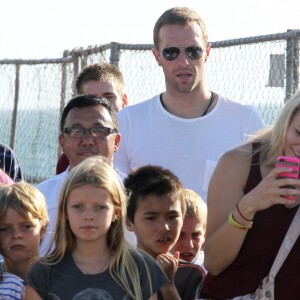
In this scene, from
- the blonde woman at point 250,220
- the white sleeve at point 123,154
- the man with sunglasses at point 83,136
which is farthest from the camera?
the white sleeve at point 123,154

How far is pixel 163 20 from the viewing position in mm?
6629

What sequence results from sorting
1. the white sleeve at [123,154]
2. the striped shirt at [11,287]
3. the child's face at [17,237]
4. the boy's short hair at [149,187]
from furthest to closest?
the white sleeve at [123,154] → the boy's short hair at [149,187] → the child's face at [17,237] → the striped shirt at [11,287]

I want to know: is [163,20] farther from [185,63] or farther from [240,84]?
[240,84]

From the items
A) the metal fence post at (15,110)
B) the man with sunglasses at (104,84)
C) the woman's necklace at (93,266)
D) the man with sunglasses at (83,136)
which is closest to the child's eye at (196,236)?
the man with sunglasses at (83,136)

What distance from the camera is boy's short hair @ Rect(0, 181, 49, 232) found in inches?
211

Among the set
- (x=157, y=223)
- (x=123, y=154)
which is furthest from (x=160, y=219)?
(x=123, y=154)

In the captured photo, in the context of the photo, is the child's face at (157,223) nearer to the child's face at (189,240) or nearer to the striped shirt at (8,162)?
the child's face at (189,240)

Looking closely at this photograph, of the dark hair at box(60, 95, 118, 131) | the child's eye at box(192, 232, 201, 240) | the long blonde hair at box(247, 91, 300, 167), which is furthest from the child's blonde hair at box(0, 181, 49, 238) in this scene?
the long blonde hair at box(247, 91, 300, 167)

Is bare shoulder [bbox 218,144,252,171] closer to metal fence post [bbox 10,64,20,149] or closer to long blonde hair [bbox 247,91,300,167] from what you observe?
long blonde hair [bbox 247,91,300,167]

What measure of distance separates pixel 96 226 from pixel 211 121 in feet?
5.27

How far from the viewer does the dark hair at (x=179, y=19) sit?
6555 mm

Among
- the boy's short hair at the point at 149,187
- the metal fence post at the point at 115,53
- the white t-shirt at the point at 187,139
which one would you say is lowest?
the boy's short hair at the point at 149,187

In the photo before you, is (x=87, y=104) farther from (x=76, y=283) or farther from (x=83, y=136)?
(x=76, y=283)

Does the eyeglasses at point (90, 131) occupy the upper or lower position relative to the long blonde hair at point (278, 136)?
lower
